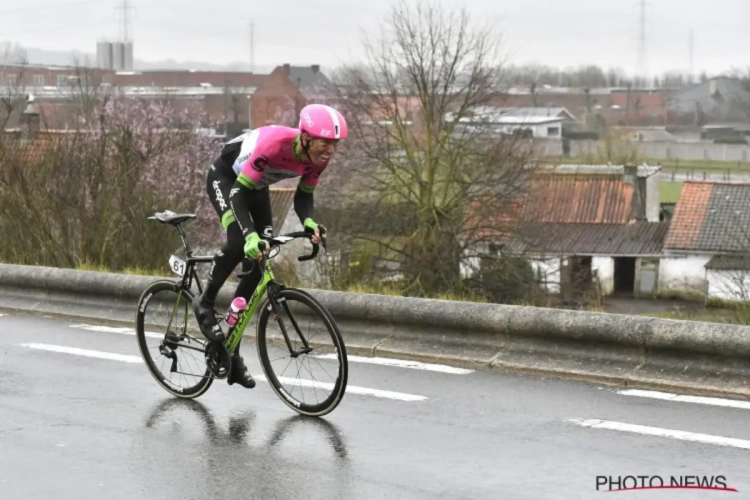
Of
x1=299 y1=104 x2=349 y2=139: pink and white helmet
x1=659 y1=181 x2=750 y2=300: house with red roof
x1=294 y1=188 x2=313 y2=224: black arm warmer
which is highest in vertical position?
x1=299 y1=104 x2=349 y2=139: pink and white helmet

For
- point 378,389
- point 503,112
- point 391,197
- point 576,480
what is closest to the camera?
point 576,480

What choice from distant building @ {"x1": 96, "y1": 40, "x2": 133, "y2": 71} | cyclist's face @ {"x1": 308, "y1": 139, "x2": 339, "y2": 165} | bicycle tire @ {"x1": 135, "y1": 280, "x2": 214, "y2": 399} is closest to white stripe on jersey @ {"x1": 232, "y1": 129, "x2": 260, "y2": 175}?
cyclist's face @ {"x1": 308, "y1": 139, "x2": 339, "y2": 165}

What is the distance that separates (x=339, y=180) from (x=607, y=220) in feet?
128

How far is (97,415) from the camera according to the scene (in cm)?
691

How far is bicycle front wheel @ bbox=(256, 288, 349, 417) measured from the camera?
6562mm

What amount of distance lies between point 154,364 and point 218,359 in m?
0.77

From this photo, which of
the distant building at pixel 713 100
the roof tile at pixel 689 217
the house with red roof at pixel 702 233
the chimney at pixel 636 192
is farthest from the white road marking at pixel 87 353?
the distant building at pixel 713 100

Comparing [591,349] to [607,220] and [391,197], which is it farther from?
[607,220]

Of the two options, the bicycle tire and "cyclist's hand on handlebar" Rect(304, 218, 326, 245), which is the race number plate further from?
"cyclist's hand on handlebar" Rect(304, 218, 326, 245)

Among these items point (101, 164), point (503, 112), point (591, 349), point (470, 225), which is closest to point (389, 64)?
point (503, 112)

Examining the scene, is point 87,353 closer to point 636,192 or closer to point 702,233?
point 702,233

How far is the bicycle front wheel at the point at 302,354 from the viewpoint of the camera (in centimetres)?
656

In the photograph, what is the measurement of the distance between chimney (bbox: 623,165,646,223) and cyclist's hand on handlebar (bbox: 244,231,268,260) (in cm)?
7550

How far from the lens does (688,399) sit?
22.7 feet
